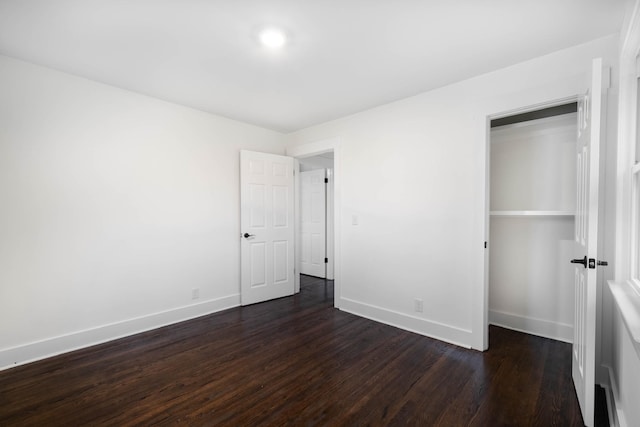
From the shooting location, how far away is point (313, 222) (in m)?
5.59

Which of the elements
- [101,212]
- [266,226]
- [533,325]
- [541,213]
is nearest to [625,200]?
[541,213]

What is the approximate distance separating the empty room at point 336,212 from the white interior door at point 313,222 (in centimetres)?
149

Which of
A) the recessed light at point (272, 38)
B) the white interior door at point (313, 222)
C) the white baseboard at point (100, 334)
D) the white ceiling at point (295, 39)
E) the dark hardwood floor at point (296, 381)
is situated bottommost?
the dark hardwood floor at point (296, 381)

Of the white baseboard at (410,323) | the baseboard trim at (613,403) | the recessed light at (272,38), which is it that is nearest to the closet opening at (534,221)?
the white baseboard at (410,323)

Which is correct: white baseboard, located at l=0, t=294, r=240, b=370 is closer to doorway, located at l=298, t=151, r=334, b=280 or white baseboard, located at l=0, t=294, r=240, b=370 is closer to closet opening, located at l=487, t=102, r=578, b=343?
doorway, located at l=298, t=151, r=334, b=280

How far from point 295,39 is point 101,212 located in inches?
93.8

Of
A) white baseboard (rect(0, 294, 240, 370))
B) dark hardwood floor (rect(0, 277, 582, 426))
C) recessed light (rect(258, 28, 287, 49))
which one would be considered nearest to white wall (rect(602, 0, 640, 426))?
dark hardwood floor (rect(0, 277, 582, 426))

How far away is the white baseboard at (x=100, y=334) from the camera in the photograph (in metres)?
2.35

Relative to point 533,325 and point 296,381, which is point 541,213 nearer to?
point 533,325

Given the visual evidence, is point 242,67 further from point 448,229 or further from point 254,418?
point 254,418

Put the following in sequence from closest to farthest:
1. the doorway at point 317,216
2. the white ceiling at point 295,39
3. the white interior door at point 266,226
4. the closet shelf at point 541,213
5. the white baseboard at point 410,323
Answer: the white ceiling at point 295,39
the closet shelf at point 541,213
the white baseboard at point 410,323
the white interior door at point 266,226
the doorway at point 317,216

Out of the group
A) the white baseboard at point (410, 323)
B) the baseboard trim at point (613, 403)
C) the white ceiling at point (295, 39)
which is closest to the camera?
the baseboard trim at point (613, 403)

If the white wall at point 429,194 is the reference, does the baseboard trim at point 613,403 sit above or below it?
below

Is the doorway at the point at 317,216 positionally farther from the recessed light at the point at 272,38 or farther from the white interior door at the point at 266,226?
the recessed light at the point at 272,38
